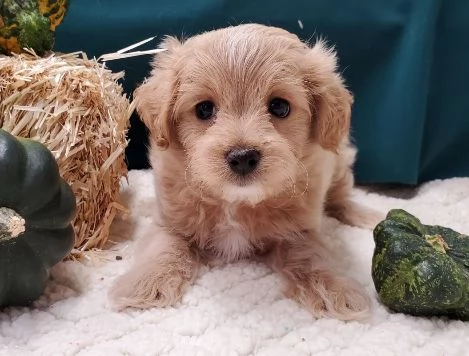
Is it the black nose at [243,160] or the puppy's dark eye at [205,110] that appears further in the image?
the puppy's dark eye at [205,110]

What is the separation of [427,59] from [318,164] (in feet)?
3.47

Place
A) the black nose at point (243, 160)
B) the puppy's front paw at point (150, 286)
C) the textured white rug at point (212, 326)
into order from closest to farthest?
the textured white rug at point (212, 326) < the black nose at point (243, 160) < the puppy's front paw at point (150, 286)

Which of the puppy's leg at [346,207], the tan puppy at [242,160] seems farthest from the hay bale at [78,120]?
the puppy's leg at [346,207]

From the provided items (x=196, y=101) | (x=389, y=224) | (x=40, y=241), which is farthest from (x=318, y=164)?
(x=40, y=241)

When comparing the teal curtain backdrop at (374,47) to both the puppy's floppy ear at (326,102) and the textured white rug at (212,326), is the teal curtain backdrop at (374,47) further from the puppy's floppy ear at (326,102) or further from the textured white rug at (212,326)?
the textured white rug at (212,326)

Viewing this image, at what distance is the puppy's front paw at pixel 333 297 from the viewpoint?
1997 millimetres

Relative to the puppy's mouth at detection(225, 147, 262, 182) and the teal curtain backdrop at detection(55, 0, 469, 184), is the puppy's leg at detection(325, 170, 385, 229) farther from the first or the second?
the puppy's mouth at detection(225, 147, 262, 182)

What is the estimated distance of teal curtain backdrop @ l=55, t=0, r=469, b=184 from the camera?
2961mm

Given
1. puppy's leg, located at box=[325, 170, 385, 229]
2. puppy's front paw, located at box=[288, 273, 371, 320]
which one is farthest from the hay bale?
puppy's leg, located at box=[325, 170, 385, 229]

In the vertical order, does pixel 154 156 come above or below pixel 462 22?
below

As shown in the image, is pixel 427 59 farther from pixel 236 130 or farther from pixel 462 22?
pixel 236 130

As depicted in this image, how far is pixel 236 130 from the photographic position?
1963 mm

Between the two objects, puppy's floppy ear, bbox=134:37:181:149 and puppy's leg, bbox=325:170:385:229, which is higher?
puppy's floppy ear, bbox=134:37:181:149

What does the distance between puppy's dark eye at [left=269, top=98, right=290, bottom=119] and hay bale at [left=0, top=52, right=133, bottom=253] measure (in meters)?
0.66
